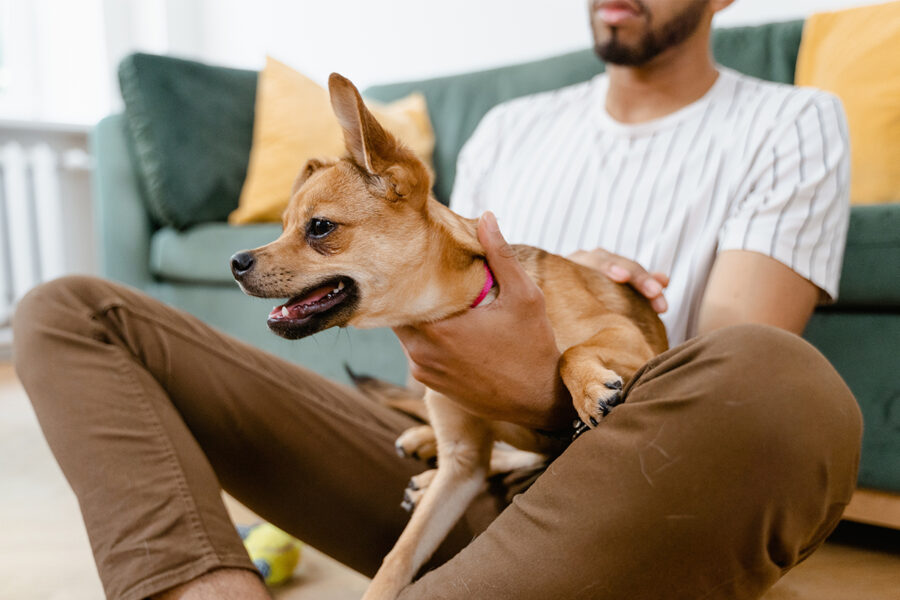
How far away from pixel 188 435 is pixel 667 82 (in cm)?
100

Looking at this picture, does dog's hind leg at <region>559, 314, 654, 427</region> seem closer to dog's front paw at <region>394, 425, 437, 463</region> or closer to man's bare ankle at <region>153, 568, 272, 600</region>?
dog's front paw at <region>394, 425, 437, 463</region>

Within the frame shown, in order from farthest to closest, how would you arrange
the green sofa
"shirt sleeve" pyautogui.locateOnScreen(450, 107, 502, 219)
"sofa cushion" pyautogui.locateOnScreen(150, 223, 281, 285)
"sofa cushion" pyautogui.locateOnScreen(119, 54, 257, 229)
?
"sofa cushion" pyautogui.locateOnScreen(119, 54, 257, 229)
"sofa cushion" pyautogui.locateOnScreen(150, 223, 281, 285)
the green sofa
"shirt sleeve" pyautogui.locateOnScreen(450, 107, 502, 219)

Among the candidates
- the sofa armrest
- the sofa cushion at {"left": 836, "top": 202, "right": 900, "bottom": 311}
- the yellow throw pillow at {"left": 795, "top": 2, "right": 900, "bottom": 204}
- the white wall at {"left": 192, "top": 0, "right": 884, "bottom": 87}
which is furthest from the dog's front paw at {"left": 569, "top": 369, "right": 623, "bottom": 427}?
the sofa armrest

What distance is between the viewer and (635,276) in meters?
1.06

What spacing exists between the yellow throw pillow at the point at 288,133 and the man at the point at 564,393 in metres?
1.03

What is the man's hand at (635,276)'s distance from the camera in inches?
41.2

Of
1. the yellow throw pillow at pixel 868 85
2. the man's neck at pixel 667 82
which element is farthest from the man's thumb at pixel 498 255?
the yellow throw pillow at pixel 868 85

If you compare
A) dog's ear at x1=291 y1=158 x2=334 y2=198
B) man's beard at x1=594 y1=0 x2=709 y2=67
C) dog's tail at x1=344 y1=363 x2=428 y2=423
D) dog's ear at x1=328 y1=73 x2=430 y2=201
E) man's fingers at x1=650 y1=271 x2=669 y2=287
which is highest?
man's beard at x1=594 y1=0 x2=709 y2=67

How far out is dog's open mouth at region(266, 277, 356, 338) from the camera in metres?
0.84

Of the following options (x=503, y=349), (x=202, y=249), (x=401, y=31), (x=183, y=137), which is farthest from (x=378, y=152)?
(x=401, y=31)

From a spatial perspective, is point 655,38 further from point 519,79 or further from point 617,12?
point 519,79

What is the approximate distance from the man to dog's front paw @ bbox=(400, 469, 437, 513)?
0.11 ft

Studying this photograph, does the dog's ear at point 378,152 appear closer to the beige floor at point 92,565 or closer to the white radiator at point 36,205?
the beige floor at point 92,565

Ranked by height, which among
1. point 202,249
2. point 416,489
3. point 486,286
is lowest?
point 202,249
